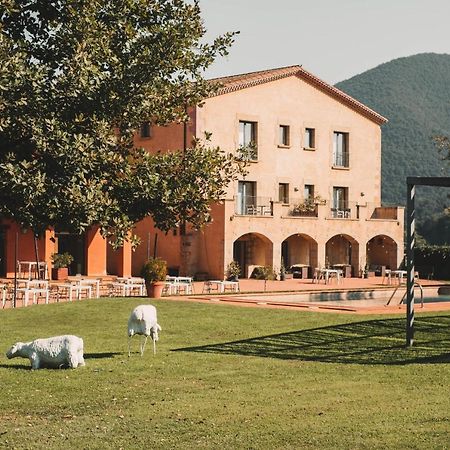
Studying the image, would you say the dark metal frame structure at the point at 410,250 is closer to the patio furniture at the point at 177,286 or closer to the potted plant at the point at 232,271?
the patio furniture at the point at 177,286

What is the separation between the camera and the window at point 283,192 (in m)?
41.8

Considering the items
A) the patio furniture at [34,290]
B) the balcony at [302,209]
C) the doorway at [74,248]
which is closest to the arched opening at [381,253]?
the balcony at [302,209]

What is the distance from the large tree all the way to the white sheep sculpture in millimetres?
2578

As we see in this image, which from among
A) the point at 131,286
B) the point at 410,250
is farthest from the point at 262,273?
the point at 410,250

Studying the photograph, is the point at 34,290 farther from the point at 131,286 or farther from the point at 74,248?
the point at 74,248

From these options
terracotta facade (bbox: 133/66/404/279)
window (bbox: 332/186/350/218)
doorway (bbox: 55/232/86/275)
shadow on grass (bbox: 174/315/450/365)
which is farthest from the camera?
window (bbox: 332/186/350/218)

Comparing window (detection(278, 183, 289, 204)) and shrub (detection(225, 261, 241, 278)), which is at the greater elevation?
window (detection(278, 183, 289, 204))

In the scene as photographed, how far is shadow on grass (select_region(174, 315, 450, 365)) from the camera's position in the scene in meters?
13.4

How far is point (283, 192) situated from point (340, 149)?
15.6 feet

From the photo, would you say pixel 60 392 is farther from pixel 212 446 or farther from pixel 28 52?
pixel 28 52

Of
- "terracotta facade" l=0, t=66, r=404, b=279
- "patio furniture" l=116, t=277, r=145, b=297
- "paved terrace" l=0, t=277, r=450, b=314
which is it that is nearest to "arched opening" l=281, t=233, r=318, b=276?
"terracotta facade" l=0, t=66, r=404, b=279

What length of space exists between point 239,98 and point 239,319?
22424mm

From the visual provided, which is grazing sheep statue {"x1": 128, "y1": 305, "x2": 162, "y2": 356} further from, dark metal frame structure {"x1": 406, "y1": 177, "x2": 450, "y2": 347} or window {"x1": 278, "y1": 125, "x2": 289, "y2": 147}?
window {"x1": 278, "y1": 125, "x2": 289, "y2": 147}

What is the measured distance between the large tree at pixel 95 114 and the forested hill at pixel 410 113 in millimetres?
68888
